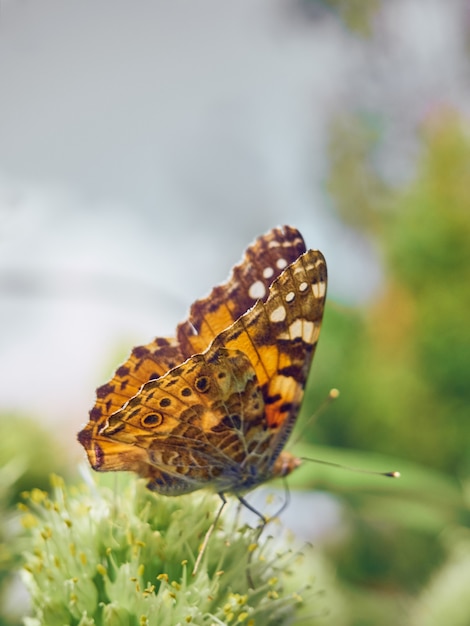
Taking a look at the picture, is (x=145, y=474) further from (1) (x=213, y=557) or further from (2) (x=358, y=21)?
(2) (x=358, y=21)

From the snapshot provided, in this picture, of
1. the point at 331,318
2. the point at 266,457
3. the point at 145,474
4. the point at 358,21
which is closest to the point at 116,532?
the point at 145,474

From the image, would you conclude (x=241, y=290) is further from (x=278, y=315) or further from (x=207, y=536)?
(x=207, y=536)

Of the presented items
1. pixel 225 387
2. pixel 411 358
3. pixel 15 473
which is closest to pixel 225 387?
pixel 225 387

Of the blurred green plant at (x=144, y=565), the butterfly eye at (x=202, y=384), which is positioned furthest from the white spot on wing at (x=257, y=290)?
the blurred green plant at (x=144, y=565)

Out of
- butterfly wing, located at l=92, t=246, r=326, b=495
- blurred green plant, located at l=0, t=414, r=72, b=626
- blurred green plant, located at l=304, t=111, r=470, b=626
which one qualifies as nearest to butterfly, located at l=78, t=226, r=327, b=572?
butterfly wing, located at l=92, t=246, r=326, b=495

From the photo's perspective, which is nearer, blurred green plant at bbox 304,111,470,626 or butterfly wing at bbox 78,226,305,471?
butterfly wing at bbox 78,226,305,471

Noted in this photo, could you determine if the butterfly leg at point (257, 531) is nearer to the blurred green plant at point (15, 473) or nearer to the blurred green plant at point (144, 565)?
the blurred green plant at point (144, 565)

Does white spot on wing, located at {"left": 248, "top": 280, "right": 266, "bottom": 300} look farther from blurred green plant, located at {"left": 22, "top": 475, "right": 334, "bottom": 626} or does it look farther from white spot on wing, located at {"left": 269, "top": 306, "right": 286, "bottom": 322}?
blurred green plant, located at {"left": 22, "top": 475, "right": 334, "bottom": 626}
